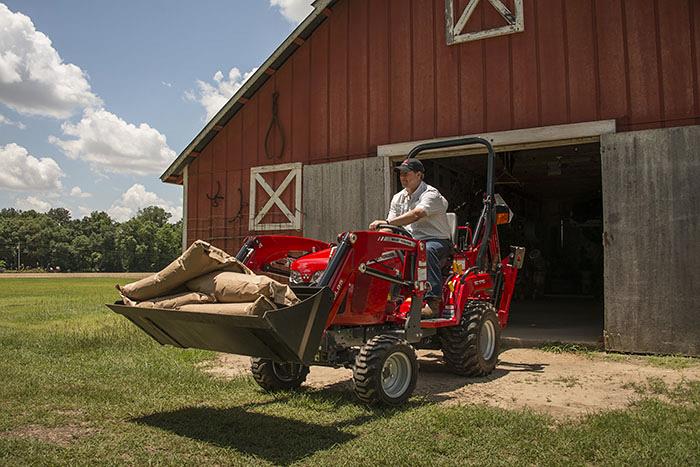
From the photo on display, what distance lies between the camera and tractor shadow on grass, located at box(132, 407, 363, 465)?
4.16 m

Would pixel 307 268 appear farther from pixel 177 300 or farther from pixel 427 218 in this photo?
pixel 427 218

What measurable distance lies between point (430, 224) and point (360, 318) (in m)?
1.46

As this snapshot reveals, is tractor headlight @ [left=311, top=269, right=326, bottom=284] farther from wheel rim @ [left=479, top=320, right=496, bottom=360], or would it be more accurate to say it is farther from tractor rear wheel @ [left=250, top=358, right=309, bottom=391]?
wheel rim @ [left=479, top=320, right=496, bottom=360]

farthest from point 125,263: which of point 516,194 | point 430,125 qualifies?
point 430,125

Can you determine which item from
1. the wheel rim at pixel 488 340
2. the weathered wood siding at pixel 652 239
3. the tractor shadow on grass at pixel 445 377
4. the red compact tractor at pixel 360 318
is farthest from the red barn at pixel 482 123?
the wheel rim at pixel 488 340

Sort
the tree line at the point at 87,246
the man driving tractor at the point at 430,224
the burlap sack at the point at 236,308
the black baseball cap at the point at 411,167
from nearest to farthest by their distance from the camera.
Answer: the burlap sack at the point at 236,308, the man driving tractor at the point at 430,224, the black baseball cap at the point at 411,167, the tree line at the point at 87,246

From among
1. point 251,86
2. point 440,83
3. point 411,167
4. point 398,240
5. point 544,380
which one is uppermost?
point 251,86

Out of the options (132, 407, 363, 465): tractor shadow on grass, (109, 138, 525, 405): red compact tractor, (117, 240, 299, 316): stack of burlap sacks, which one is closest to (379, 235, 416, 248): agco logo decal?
(109, 138, 525, 405): red compact tractor

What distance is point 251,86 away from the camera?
37.3 ft

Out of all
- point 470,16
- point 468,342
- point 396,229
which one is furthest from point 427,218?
point 470,16

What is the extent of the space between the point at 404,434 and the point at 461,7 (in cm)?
713

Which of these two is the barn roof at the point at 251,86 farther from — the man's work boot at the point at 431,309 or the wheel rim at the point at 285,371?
the wheel rim at the point at 285,371

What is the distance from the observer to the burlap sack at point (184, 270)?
4668mm

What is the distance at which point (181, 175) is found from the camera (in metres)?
12.8
